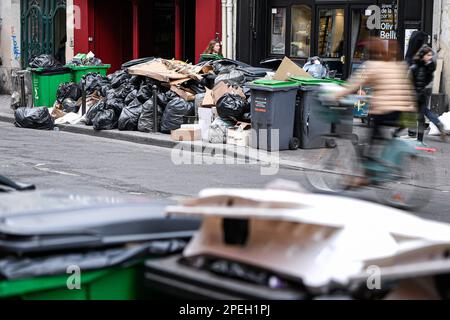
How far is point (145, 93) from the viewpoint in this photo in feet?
54.4

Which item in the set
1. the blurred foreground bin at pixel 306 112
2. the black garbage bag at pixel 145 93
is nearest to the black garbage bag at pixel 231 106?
the blurred foreground bin at pixel 306 112

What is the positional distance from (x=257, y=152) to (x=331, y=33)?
255 inches

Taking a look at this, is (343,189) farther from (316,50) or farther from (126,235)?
(316,50)

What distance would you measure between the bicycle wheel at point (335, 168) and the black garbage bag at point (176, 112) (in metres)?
6.26

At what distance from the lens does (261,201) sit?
3.25m

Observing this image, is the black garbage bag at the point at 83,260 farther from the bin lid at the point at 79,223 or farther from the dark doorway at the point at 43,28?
the dark doorway at the point at 43,28

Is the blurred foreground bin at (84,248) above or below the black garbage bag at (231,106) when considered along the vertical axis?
above

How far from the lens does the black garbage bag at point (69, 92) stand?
62.7 ft

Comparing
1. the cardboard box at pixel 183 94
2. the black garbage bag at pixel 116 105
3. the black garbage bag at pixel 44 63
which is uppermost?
the black garbage bag at pixel 44 63

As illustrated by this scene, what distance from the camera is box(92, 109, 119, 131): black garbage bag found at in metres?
16.8

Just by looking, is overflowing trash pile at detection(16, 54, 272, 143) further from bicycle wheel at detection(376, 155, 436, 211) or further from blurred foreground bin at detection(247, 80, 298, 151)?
bicycle wheel at detection(376, 155, 436, 211)
